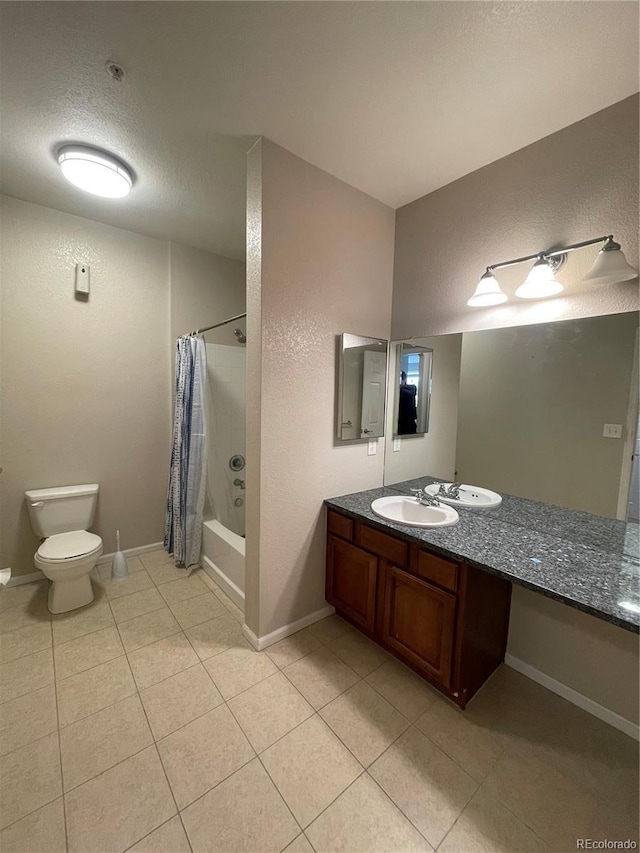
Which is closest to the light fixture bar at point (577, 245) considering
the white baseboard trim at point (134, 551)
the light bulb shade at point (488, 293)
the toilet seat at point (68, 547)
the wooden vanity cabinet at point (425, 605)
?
the light bulb shade at point (488, 293)

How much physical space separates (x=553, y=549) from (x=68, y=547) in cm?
277

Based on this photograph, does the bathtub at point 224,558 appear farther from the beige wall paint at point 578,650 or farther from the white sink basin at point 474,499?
the beige wall paint at point 578,650

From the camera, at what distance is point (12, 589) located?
7.66 ft

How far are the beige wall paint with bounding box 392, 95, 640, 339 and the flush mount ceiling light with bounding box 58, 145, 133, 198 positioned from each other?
1708 millimetres

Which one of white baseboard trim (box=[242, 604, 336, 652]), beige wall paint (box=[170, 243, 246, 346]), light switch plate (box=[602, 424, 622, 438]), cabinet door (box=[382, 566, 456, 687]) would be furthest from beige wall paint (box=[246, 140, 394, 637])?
beige wall paint (box=[170, 243, 246, 346])

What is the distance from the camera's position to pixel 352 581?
1938 millimetres

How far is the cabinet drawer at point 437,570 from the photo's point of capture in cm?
144

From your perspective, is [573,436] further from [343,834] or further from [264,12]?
[264,12]

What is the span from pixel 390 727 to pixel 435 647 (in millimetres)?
378

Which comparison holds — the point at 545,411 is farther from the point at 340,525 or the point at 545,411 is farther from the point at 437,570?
the point at 340,525

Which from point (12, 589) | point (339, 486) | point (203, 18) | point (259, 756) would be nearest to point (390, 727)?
point (259, 756)

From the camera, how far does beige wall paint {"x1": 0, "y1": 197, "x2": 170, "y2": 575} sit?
7.54 feet

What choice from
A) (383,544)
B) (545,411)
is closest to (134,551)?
(383,544)

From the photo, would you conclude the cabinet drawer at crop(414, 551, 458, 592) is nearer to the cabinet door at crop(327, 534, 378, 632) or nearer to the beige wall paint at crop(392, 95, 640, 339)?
the cabinet door at crop(327, 534, 378, 632)
